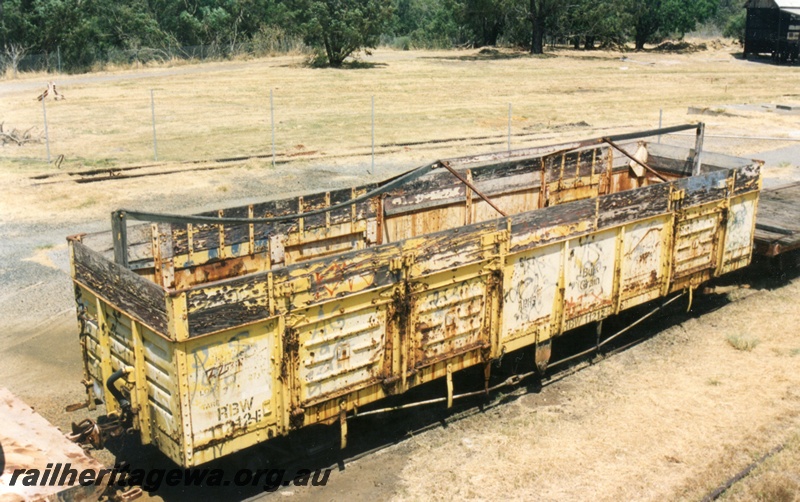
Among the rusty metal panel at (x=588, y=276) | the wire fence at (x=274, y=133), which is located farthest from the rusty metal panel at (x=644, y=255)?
the wire fence at (x=274, y=133)

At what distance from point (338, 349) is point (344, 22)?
35484mm

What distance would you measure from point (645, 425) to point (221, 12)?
46301 mm

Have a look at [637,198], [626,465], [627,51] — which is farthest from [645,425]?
[627,51]

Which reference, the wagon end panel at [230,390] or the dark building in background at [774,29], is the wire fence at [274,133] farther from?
the dark building in background at [774,29]

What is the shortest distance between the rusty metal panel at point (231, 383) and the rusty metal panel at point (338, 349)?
12.7 inches

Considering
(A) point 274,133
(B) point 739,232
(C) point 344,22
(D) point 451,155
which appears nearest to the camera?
(B) point 739,232

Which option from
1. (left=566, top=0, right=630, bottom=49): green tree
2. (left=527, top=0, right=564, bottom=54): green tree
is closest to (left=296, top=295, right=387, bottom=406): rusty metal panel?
(left=527, top=0, right=564, bottom=54): green tree

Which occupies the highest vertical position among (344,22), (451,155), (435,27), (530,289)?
(435,27)

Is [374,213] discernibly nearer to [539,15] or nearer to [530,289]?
[530,289]

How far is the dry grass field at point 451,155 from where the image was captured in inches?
287

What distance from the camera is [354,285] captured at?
6.79 m

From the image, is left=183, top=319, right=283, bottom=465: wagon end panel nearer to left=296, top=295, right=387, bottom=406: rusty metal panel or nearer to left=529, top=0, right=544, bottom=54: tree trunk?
left=296, top=295, right=387, bottom=406: rusty metal panel

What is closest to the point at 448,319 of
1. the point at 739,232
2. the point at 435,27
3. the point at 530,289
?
the point at 530,289

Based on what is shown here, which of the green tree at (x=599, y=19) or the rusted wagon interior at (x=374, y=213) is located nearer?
the rusted wagon interior at (x=374, y=213)
